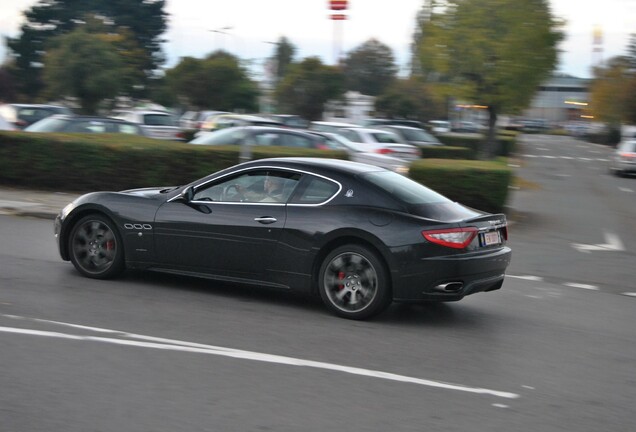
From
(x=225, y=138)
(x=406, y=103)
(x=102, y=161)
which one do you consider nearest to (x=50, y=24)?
(x=406, y=103)

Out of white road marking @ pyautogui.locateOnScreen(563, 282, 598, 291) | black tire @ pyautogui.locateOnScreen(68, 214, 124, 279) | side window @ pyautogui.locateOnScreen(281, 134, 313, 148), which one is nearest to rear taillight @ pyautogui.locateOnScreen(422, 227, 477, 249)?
black tire @ pyautogui.locateOnScreen(68, 214, 124, 279)

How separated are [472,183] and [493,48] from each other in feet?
42.8

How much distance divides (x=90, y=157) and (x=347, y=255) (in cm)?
1060

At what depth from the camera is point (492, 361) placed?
674cm

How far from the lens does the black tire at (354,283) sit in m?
7.66

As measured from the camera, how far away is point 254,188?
837 centimetres

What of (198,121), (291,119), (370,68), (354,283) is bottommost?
(354,283)

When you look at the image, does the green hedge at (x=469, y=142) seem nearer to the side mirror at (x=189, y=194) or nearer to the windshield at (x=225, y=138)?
the windshield at (x=225, y=138)

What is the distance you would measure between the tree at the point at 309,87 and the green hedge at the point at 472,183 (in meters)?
25.9

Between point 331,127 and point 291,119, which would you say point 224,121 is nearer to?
point 331,127

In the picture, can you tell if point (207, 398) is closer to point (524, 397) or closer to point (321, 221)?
point (524, 397)

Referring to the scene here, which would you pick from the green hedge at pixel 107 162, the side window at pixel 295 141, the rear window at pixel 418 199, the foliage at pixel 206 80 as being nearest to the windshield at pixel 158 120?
the foliage at pixel 206 80

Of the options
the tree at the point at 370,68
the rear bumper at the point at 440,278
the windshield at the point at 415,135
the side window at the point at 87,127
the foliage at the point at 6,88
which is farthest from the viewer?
the tree at the point at 370,68

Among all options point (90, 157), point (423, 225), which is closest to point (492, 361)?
point (423, 225)
